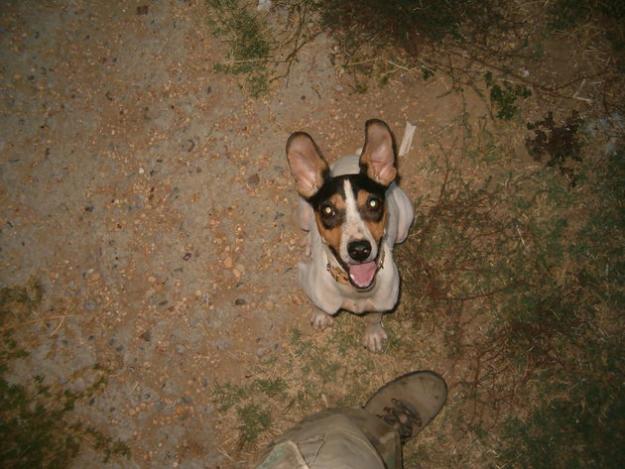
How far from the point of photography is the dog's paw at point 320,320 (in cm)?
490

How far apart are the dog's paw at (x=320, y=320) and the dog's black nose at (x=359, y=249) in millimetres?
1743

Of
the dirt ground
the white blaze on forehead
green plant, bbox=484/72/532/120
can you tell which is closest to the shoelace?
the dirt ground

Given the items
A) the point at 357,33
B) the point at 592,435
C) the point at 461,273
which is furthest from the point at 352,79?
the point at 592,435

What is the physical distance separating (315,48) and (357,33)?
0.51 m

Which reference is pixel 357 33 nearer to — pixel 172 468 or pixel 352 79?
pixel 352 79

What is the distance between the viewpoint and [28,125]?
5.80 metres

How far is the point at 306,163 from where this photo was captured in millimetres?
3479

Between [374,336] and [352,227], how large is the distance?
1901 millimetres

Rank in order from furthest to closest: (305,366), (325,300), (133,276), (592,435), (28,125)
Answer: (28,125) < (133,276) < (305,366) < (592,435) < (325,300)

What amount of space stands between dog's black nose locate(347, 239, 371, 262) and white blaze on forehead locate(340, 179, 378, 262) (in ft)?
0.09

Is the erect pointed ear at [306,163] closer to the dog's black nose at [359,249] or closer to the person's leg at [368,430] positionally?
the dog's black nose at [359,249]

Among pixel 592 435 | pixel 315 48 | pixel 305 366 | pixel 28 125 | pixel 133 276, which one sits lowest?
pixel 592 435

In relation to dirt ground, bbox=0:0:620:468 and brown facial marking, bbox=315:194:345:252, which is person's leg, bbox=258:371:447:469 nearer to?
dirt ground, bbox=0:0:620:468

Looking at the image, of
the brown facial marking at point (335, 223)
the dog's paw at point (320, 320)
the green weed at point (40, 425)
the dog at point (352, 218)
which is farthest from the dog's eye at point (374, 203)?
the green weed at point (40, 425)
